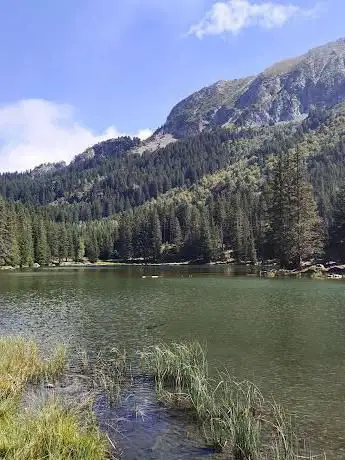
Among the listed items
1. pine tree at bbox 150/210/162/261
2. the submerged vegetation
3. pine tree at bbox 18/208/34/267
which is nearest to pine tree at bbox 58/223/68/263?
pine tree at bbox 18/208/34/267

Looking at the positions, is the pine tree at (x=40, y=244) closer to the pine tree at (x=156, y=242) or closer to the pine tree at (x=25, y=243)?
the pine tree at (x=25, y=243)

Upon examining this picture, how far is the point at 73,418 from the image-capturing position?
552 inches

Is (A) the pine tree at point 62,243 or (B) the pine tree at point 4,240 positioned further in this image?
(A) the pine tree at point 62,243

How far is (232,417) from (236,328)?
63.6ft

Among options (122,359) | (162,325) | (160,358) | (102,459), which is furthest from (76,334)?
(102,459)

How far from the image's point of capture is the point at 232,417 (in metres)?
14.5

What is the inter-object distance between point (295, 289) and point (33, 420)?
47.9 m

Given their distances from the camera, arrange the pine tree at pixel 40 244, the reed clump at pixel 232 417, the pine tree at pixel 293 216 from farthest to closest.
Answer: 1. the pine tree at pixel 40 244
2. the pine tree at pixel 293 216
3. the reed clump at pixel 232 417

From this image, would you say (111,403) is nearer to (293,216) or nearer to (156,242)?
(293,216)

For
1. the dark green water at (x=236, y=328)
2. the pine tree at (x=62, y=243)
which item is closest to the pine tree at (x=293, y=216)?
the dark green water at (x=236, y=328)

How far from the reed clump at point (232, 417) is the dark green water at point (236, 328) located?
38.5 inches

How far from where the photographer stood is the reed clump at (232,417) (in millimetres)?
13414

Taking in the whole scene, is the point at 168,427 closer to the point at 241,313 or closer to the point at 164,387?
the point at 164,387

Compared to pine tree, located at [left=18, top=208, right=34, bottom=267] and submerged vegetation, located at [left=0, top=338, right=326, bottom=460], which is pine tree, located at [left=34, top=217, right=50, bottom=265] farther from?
submerged vegetation, located at [left=0, top=338, right=326, bottom=460]
